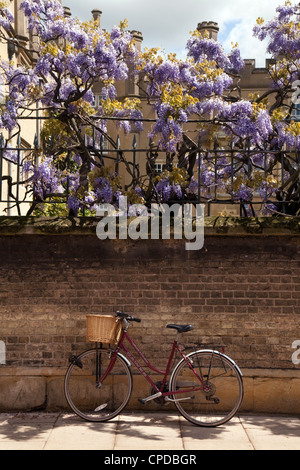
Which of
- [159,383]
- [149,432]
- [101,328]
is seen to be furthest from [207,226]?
[149,432]

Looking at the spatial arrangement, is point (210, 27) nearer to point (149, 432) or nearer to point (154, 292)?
point (154, 292)

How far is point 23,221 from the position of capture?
7297 mm

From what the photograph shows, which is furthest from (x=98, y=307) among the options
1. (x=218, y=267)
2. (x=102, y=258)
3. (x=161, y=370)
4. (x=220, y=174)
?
(x=220, y=174)

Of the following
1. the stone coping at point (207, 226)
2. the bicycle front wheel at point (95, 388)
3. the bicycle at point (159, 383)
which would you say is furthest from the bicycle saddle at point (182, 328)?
the stone coping at point (207, 226)

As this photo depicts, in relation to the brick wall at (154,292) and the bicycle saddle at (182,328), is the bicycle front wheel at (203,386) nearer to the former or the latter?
the bicycle saddle at (182,328)

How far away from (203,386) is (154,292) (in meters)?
1.21

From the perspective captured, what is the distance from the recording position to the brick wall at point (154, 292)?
7.19 meters

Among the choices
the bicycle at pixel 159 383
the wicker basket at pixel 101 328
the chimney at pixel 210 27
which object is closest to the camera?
the wicker basket at pixel 101 328

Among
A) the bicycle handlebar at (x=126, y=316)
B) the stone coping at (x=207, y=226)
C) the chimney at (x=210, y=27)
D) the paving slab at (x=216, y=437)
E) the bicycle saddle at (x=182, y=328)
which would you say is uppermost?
the chimney at (x=210, y=27)

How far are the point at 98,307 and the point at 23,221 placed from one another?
1341 mm

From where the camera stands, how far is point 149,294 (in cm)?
725

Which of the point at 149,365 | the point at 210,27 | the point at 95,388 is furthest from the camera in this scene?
the point at 210,27

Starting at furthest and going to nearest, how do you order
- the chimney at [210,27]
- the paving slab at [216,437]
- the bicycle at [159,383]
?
the chimney at [210,27] → the bicycle at [159,383] → the paving slab at [216,437]
